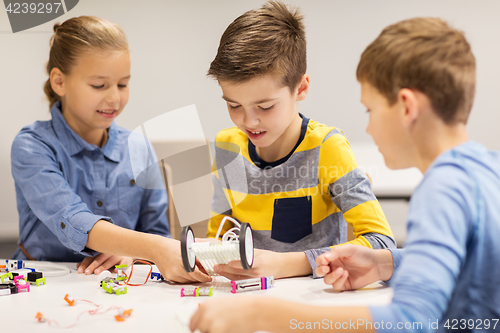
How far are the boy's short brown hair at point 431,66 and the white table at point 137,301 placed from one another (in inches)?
13.7

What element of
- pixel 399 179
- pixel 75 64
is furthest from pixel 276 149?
pixel 399 179

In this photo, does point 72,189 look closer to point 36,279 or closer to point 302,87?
point 36,279

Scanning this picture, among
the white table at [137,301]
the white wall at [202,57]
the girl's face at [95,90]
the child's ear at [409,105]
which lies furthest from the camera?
the white wall at [202,57]

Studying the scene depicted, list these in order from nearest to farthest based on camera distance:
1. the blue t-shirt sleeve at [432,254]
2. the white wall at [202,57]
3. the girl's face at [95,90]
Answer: the blue t-shirt sleeve at [432,254] → the girl's face at [95,90] → the white wall at [202,57]

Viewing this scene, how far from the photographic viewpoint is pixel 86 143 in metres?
1.21

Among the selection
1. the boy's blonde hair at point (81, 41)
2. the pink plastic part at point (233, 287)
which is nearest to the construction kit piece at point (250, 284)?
the pink plastic part at point (233, 287)

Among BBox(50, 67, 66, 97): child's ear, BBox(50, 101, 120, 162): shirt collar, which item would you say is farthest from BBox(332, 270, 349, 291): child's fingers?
BBox(50, 67, 66, 97): child's ear

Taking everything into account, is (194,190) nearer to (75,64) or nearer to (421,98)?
(75,64)

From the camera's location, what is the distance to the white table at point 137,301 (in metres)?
0.62

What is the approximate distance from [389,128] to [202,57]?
1.92 m

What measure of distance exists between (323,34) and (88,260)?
1848 millimetres

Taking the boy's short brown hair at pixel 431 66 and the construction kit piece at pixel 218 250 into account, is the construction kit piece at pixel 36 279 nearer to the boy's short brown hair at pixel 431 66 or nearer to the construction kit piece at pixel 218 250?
the construction kit piece at pixel 218 250

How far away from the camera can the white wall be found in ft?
7.43

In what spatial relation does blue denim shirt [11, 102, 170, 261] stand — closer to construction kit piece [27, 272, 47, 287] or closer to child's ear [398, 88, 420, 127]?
construction kit piece [27, 272, 47, 287]
